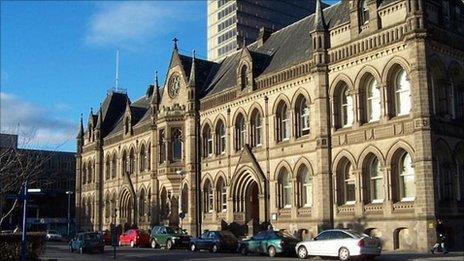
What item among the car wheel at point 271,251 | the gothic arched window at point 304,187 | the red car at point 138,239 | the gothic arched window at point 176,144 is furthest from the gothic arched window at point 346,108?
the gothic arched window at point 176,144

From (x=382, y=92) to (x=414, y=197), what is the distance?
19.6ft

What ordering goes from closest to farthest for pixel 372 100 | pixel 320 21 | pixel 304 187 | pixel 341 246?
pixel 341 246
pixel 372 100
pixel 320 21
pixel 304 187

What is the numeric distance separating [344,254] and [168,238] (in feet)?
54.0

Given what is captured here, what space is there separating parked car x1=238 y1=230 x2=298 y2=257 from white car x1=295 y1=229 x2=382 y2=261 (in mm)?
1594

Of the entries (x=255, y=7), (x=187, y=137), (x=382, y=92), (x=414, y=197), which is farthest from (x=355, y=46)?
(x=255, y=7)

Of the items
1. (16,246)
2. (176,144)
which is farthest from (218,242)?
(176,144)

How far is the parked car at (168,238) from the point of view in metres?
40.5

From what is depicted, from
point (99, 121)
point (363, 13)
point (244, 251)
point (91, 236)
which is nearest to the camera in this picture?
point (244, 251)

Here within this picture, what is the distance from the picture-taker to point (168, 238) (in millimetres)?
40656

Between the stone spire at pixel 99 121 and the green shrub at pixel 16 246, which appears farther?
the stone spire at pixel 99 121

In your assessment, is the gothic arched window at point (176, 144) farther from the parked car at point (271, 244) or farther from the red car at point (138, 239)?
the parked car at point (271, 244)

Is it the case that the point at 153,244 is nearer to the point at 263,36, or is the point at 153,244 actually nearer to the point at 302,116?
the point at 302,116

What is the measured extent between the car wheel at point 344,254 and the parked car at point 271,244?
14.5 feet

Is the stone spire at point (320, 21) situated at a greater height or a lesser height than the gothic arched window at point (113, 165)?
greater
